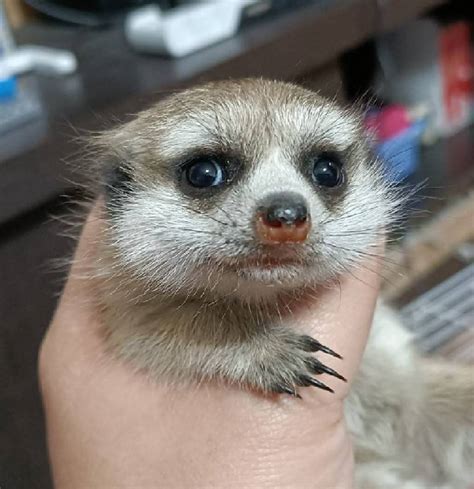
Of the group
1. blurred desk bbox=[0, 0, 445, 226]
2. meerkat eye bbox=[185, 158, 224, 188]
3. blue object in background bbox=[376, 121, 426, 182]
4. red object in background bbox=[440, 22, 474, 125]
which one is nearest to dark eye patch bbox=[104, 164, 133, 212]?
meerkat eye bbox=[185, 158, 224, 188]

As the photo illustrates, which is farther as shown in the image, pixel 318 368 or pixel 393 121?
pixel 393 121

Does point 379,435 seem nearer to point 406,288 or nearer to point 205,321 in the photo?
point 205,321

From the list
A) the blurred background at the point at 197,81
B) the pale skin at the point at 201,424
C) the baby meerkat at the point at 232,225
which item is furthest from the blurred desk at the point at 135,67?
the pale skin at the point at 201,424

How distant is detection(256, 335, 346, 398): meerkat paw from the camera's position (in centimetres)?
82

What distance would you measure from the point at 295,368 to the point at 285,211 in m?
0.22

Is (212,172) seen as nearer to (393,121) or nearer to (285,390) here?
(285,390)

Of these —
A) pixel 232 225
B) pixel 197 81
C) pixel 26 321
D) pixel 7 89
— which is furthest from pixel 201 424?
pixel 7 89

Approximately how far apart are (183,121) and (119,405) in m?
0.33

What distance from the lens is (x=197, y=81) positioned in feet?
4.69

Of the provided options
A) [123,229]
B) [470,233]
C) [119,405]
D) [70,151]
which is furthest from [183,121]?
[470,233]

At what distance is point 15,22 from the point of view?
6.60ft

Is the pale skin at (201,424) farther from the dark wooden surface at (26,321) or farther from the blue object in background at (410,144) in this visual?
the blue object in background at (410,144)

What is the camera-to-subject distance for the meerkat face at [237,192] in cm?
74

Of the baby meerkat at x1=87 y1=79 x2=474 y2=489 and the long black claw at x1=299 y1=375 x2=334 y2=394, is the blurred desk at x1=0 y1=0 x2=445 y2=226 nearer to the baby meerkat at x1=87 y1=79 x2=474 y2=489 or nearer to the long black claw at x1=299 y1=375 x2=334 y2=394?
the baby meerkat at x1=87 y1=79 x2=474 y2=489
